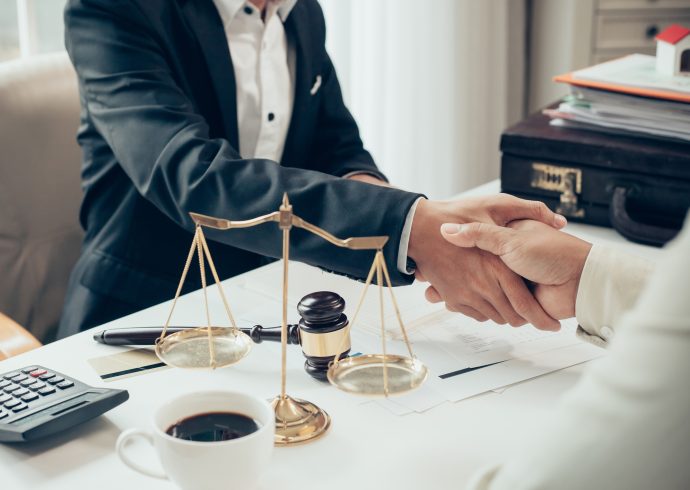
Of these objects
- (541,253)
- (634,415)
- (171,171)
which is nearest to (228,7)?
(171,171)

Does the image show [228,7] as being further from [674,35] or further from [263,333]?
[674,35]

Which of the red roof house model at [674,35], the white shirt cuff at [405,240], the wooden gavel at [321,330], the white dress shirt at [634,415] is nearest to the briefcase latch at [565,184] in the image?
the red roof house model at [674,35]

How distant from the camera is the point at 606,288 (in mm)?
1047

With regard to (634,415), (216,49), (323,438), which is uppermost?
(216,49)

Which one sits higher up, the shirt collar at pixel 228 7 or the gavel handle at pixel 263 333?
the shirt collar at pixel 228 7

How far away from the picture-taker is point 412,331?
3.65 feet

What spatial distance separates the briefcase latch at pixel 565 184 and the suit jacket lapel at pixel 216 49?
56 centimetres

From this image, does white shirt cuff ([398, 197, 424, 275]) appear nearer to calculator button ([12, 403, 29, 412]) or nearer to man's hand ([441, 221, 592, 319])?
man's hand ([441, 221, 592, 319])

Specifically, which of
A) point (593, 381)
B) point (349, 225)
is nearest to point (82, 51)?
point (349, 225)

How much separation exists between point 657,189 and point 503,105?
131 cm

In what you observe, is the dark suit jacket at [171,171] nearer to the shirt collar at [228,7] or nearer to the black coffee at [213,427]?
the shirt collar at [228,7]

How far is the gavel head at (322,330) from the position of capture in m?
0.95

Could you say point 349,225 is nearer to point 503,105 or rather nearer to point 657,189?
point 657,189

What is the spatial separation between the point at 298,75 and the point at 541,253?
27.3 inches
